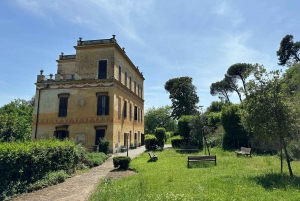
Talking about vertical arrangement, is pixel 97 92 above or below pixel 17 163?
above

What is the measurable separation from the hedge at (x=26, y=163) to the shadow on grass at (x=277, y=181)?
998 cm

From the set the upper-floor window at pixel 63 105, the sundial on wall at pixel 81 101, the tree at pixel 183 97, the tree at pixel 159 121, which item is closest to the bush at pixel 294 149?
the sundial on wall at pixel 81 101

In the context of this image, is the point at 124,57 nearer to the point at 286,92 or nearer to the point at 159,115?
the point at 286,92

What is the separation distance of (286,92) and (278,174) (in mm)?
3882

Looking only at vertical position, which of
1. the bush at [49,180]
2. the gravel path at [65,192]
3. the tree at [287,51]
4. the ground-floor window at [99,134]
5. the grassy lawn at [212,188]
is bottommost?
the gravel path at [65,192]

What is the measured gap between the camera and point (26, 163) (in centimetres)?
902

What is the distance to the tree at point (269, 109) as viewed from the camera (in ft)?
29.8

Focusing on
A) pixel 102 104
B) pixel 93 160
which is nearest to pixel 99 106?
pixel 102 104

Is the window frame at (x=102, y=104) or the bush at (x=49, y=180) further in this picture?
the window frame at (x=102, y=104)

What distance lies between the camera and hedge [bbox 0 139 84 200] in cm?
798

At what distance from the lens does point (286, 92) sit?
944 centimetres

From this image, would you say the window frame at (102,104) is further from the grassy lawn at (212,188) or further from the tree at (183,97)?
the tree at (183,97)

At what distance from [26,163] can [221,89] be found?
1913 inches

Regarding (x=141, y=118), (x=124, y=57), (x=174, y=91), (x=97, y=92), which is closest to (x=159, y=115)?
(x=174, y=91)
